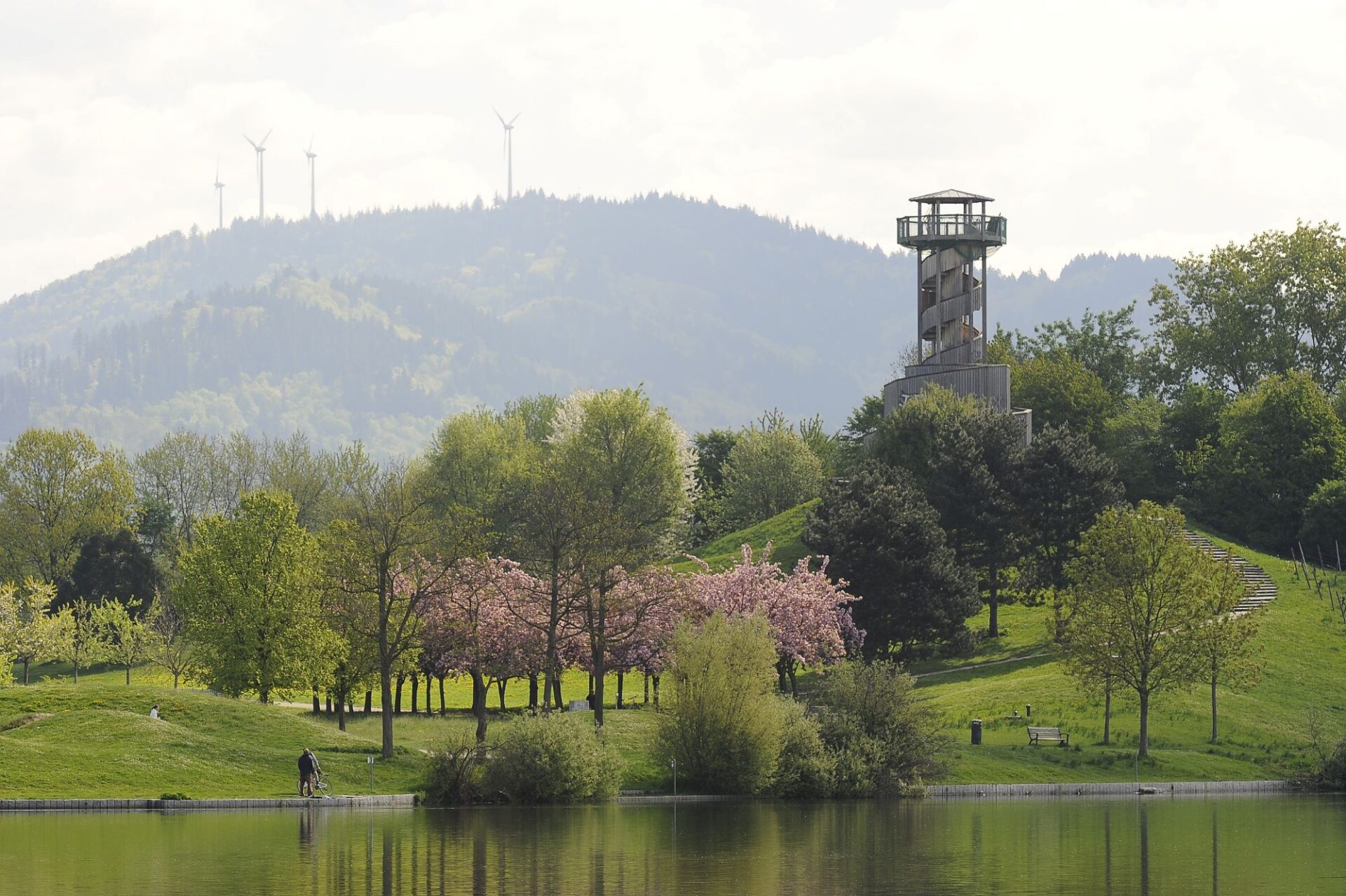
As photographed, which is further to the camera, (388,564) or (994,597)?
(994,597)

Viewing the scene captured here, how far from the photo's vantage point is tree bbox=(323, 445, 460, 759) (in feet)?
218

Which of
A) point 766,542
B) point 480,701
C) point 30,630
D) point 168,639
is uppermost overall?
point 766,542

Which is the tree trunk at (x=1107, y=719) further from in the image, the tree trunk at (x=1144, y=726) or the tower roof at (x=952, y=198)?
the tower roof at (x=952, y=198)

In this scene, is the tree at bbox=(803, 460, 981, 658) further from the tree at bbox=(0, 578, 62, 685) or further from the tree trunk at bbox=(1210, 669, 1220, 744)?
the tree at bbox=(0, 578, 62, 685)

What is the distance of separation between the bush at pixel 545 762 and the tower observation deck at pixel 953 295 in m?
48.7

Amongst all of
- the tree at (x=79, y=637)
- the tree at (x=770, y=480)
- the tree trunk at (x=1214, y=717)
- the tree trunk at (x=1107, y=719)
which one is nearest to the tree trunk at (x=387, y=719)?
the tree trunk at (x=1107, y=719)

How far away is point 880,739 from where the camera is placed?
63.1 m

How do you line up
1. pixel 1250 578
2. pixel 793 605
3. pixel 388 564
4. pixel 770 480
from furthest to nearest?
1. pixel 770 480
2. pixel 1250 578
3. pixel 793 605
4. pixel 388 564

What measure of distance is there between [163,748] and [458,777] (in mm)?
11301

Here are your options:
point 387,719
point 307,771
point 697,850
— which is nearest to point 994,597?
point 387,719

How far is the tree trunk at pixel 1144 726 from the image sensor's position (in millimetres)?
67375

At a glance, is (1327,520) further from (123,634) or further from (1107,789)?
(123,634)

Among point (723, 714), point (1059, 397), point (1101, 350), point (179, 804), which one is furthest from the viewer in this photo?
point (1101, 350)

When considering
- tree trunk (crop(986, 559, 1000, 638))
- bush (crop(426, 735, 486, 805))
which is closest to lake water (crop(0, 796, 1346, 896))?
bush (crop(426, 735, 486, 805))
